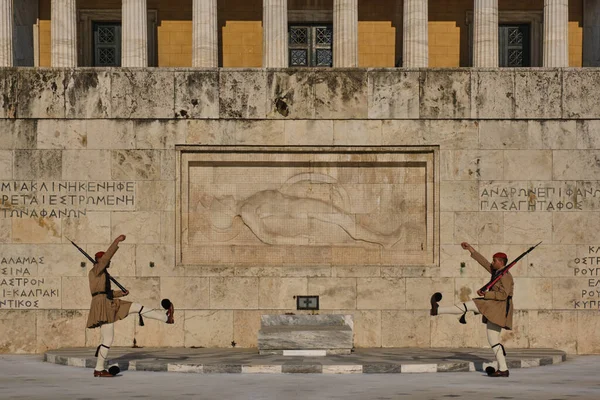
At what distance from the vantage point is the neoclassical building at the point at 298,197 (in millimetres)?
30547

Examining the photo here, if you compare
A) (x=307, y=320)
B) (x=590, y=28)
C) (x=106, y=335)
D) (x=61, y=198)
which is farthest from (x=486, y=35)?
(x=106, y=335)

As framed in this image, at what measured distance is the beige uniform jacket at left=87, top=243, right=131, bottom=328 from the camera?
24469 millimetres

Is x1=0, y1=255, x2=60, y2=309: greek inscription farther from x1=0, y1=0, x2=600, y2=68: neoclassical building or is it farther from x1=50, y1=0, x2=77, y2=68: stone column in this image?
x1=0, y1=0, x2=600, y2=68: neoclassical building

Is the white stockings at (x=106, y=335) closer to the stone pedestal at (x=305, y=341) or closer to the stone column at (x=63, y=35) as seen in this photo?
the stone pedestal at (x=305, y=341)

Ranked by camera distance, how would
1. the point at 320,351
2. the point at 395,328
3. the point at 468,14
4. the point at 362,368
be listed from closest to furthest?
the point at 362,368 < the point at 320,351 < the point at 395,328 < the point at 468,14

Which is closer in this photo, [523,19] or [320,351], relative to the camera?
[320,351]

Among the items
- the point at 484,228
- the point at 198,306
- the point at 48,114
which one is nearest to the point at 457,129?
the point at 484,228

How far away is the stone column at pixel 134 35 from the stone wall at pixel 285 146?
333cm

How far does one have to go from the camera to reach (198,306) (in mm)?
30562

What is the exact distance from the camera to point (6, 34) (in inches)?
1340

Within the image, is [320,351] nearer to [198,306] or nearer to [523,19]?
[198,306]

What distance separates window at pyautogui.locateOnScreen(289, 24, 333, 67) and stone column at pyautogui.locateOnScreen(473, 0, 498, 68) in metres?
6.05

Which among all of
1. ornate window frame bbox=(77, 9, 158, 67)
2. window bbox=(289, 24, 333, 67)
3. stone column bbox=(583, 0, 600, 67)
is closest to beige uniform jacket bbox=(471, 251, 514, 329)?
window bbox=(289, 24, 333, 67)

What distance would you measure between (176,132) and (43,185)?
3426mm
